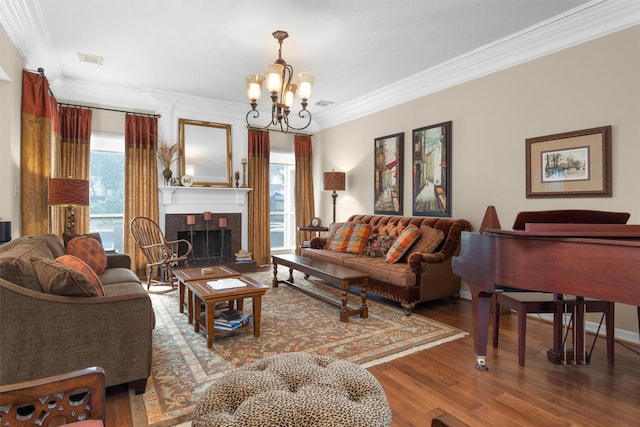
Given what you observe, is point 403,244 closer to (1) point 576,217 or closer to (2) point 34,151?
(1) point 576,217

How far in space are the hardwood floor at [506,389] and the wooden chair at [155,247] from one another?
8.89ft

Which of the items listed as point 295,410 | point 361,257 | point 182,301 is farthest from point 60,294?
point 361,257

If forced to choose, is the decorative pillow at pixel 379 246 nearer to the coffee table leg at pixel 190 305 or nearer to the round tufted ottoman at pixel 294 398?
the coffee table leg at pixel 190 305

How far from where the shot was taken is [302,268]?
409cm

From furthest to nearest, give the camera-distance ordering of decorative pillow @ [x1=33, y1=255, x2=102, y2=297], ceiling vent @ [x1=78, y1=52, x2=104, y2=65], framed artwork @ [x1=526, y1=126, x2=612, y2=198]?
ceiling vent @ [x1=78, y1=52, x2=104, y2=65] < framed artwork @ [x1=526, y1=126, x2=612, y2=198] < decorative pillow @ [x1=33, y1=255, x2=102, y2=297]

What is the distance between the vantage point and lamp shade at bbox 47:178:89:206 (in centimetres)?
376

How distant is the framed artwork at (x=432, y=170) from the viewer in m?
4.62

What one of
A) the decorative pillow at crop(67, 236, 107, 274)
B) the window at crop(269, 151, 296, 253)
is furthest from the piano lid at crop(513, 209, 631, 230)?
the window at crop(269, 151, 296, 253)

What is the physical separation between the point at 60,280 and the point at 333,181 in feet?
15.3

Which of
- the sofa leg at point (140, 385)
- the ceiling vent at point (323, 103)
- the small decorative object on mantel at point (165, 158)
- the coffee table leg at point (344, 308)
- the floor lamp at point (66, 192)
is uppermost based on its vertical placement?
the ceiling vent at point (323, 103)

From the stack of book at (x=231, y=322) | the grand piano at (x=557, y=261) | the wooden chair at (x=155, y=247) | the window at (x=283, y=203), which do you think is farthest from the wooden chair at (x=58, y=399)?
the window at (x=283, y=203)

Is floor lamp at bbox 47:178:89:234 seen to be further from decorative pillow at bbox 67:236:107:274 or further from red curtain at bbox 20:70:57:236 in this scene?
decorative pillow at bbox 67:236:107:274

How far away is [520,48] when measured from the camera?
379 cm

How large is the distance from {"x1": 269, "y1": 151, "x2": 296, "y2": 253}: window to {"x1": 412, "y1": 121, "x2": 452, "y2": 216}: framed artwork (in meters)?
2.86
